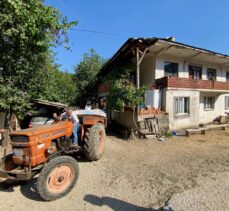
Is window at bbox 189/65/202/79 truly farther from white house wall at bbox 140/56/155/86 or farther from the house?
white house wall at bbox 140/56/155/86

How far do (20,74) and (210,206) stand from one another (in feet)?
29.7

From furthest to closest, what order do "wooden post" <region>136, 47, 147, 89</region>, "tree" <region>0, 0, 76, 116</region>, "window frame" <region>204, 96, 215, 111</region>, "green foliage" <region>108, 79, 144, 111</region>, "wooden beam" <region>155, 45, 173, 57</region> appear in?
"window frame" <region>204, 96, 215, 111</region>, "wooden beam" <region>155, 45, 173, 57</region>, "wooden post" <region>136, 47, 147, 89</region>, "green foliage" <region>108, 79, 144, 111</region>, "tree" <region>0, 0, 76, 116</region>

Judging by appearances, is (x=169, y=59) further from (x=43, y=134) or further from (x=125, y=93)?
(x=43, y=134)

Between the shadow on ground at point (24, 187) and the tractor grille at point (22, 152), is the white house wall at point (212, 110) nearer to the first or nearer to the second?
the shadow on ground at point (24, 187)

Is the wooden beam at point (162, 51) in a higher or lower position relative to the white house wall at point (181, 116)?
higher

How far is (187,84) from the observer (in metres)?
13.0

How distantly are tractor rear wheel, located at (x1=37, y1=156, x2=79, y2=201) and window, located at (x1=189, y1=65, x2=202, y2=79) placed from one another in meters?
14.0

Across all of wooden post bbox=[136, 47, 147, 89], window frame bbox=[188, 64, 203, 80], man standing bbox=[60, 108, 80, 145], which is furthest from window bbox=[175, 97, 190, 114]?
man standing bbox=[60, 108, 80, 145]

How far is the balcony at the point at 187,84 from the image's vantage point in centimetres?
1215

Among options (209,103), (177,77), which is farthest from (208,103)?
(177,77)

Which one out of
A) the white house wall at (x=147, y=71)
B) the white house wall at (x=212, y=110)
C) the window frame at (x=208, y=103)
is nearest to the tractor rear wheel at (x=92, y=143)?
the white house wall at (x=147, y=71)

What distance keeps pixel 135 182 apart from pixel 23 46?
756 centimetres

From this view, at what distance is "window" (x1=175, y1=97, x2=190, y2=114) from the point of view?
12773mm

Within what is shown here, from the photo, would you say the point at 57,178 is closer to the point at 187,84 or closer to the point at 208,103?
the point at 187,84
